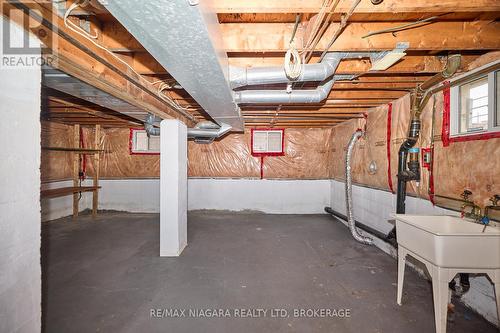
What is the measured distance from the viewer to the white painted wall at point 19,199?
100cm

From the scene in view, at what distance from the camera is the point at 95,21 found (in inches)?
62.4

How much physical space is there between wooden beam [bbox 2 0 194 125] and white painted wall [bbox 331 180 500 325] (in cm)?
269

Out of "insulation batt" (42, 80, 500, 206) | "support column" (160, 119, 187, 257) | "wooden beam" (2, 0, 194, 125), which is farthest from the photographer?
"support column" (160, 119, 187, 257)

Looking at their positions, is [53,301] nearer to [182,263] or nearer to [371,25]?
[182,263]

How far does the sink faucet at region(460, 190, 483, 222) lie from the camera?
1.90 meters

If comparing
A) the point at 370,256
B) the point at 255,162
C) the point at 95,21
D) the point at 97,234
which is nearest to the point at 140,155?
the point at 97,234

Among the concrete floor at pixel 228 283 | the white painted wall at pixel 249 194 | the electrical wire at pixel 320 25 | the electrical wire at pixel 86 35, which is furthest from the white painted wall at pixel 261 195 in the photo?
the electrical wire at pixel 320 25

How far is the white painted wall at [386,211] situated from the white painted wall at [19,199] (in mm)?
2562

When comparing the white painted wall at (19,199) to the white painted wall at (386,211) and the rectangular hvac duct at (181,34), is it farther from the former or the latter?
the white painted wall at (386,211)

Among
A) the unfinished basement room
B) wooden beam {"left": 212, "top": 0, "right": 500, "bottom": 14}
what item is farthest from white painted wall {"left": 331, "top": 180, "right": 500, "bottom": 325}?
wooden beam {"left": 212, "top": 0, "right": 500, "bottom": 14}

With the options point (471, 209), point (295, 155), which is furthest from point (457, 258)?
point (295, 155)

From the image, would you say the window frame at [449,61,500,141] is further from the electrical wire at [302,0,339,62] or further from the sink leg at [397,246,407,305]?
the electrical wire at [302,0,339,62]

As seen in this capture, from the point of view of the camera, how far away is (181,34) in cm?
114

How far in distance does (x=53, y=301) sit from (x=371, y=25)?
3.60m
